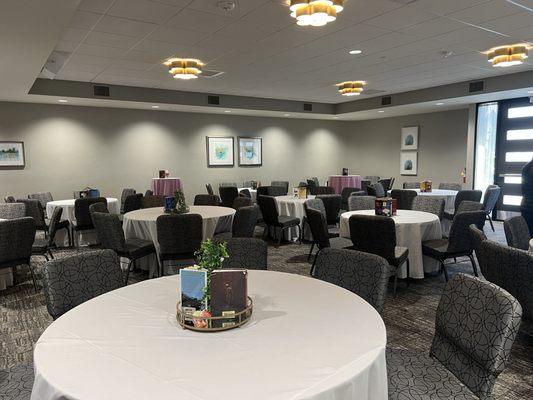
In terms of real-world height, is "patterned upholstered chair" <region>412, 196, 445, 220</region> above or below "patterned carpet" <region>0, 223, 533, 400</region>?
above

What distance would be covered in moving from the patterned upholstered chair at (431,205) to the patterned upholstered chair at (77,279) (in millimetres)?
4656

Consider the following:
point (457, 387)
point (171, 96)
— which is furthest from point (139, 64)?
Answer: point (457, 387)

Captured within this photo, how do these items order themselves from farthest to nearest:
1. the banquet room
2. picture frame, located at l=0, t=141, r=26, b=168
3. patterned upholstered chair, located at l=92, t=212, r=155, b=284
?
picture frame, located at l=0, t=141, r=26, b=168, patterned upholstered chair, located at l=92, t=212, r=155, b=284, the banquet room

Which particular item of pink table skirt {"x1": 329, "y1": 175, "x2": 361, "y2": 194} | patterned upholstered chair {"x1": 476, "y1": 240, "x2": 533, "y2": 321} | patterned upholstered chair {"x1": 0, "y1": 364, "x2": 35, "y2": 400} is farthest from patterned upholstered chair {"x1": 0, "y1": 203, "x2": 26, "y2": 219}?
pink table skirt {"x1": 329, "y1": 175, "x2": 361, "y2": 194}

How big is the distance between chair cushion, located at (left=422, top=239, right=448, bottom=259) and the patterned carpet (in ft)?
1.49

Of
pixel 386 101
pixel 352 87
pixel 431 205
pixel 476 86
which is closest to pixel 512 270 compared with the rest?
pixel 431 205

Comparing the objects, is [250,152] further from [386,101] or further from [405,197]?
[405,197]

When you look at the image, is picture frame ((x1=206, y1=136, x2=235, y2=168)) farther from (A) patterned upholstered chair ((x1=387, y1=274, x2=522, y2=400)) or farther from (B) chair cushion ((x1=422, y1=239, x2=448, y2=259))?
(A) patterned upholstered chair ((x1=387, y1=274, x2=522, y2=400))

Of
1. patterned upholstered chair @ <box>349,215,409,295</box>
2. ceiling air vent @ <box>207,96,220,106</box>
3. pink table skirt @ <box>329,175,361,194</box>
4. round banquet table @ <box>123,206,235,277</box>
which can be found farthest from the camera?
pink table skirt @ <box>329,175,361,194</box>

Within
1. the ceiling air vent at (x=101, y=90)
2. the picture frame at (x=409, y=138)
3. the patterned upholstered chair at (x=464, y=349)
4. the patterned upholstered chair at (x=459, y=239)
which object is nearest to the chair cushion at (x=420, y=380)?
the patterned upholstered chair at (x=464, y=349)

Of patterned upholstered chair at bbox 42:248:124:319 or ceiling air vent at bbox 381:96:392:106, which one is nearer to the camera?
patterned upholstered chair at bbox 42:248:124:319

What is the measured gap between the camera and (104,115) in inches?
364

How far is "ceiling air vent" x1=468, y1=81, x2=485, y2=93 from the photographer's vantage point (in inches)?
316

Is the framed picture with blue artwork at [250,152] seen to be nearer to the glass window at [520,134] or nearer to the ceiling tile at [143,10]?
the glass window at [520,134]
